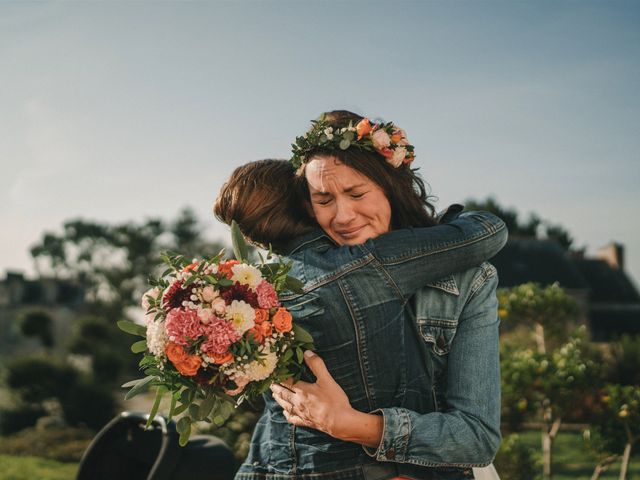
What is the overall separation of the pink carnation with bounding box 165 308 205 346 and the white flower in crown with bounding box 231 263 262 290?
209mm

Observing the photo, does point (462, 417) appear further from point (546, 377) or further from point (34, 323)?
point (34, 323)

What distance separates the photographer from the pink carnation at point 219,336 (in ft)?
7.36

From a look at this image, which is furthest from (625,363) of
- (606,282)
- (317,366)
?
(606,282)

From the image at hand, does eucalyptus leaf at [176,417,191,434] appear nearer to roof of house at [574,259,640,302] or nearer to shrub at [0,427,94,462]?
shrub at [0,427,94,462]

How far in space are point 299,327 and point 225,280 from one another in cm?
33

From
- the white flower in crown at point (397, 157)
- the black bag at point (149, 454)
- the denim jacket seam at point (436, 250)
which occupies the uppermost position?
the white flower in crown at point (397, 157)

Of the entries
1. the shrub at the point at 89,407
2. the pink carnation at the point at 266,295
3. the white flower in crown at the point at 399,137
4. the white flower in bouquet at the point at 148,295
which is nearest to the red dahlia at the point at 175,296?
the white flower in bouquet at the point at 148,295

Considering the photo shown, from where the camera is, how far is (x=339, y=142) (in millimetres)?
2930

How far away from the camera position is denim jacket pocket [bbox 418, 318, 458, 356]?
2568 millimetres

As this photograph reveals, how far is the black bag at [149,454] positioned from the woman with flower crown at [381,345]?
114 centimetres

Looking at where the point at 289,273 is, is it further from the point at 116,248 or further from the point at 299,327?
the point at 116,248

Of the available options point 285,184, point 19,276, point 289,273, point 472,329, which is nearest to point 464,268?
point 472,329

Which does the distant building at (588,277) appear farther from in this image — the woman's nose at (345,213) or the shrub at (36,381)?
the woman's nose at (345,213)

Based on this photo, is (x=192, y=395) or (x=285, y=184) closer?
(x=192, y=395)
